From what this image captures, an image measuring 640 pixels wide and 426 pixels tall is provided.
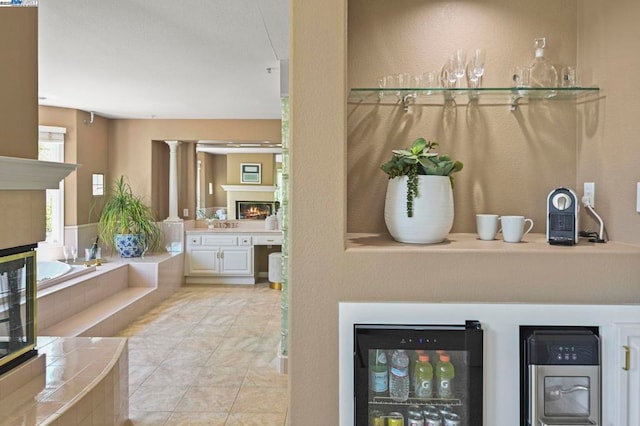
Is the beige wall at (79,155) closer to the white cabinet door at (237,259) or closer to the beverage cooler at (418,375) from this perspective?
the white cabinet door at (237,259)

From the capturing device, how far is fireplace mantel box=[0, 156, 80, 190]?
220 centimetres

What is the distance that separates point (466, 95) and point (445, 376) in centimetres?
106

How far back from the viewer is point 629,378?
1.32m

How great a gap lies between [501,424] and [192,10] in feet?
9.29

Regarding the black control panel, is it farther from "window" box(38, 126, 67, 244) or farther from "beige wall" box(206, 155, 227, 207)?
"beige wall" box(206, 155, 227, 207)

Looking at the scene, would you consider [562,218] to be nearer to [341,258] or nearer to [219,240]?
[341,258]

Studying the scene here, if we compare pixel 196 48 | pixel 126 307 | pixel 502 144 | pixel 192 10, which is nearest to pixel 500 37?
pixel 502 144

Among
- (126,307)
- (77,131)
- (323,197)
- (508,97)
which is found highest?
(77,131)

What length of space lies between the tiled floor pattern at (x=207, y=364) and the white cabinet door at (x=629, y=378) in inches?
75.8

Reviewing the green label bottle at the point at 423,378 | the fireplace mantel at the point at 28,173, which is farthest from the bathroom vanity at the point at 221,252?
the green label bottle at the point at 423,378

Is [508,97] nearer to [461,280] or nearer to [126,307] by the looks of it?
[461,280]

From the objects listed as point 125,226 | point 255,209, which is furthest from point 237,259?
point 125,226

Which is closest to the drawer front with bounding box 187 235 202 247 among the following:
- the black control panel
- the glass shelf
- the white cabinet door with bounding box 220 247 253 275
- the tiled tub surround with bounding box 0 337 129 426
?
the white cabinet door with bounding box 220 247 253 275

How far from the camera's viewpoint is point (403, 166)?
149cm
